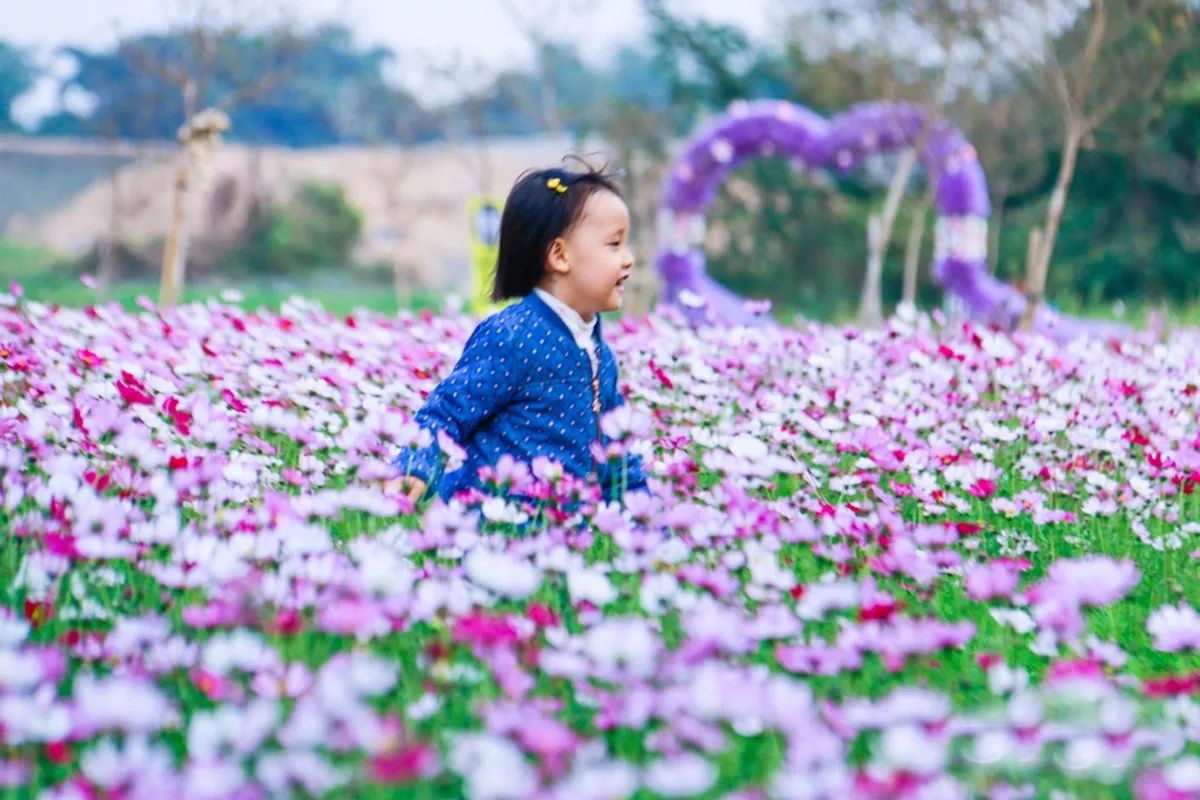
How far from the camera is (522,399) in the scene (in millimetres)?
3053

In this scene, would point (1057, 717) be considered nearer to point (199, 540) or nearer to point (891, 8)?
point (199, 540)

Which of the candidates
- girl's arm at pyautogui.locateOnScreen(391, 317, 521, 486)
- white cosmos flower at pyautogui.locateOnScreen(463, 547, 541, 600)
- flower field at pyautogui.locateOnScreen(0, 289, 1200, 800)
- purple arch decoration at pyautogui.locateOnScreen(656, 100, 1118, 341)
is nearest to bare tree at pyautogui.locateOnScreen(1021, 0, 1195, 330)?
purple arch decoration at pyautogui.locateOnScreen(656, 100, 1118, 341)

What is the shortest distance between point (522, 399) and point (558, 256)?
13.0 inches

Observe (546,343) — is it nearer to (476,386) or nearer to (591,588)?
(476,386)

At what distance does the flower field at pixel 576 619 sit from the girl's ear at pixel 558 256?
0.43 m

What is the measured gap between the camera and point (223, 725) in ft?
4.31

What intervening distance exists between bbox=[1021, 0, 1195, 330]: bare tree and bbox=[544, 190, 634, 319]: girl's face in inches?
240

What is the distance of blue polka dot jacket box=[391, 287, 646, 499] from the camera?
296cm

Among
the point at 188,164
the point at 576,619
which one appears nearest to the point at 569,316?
the point at 576,619

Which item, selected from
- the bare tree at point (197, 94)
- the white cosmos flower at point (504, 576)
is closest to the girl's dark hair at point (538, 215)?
the white cosmos flower at point (504, 576)

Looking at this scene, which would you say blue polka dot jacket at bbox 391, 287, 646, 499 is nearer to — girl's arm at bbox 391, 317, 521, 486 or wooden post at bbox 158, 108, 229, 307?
girl's arm at bbox 391, 317, 521, 486

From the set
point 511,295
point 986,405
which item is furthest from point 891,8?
point 511,295

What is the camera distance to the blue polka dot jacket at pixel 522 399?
296 centimetres

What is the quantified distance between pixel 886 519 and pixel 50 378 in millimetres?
2069
